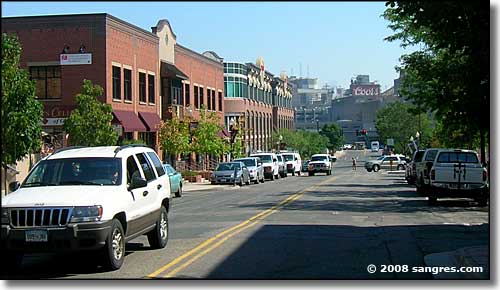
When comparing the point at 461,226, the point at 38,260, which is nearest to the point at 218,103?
the point at 461,226

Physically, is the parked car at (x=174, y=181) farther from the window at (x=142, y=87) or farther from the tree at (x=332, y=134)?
the tree at (x=332, y=134)

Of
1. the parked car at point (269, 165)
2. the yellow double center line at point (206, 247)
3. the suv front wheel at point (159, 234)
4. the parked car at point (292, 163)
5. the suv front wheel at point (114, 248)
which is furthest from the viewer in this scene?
the parked car at point (292, 163)

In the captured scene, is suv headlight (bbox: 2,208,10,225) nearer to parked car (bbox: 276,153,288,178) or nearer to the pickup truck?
the pickup truck

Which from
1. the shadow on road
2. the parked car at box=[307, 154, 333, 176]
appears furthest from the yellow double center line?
the parked car at box=[307, 154, 333, 176]

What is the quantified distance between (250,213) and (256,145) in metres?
69.5

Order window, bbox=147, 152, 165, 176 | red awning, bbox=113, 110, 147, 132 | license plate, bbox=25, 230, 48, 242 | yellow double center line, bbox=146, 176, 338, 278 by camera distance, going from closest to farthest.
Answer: license plate, bbox=25, 230, 48, 242
yellow double center line, bbox=146, 176, 338, 278
window, bbox=147, 152, 165, 176
red awning, bbox=113, 110, 147, 132

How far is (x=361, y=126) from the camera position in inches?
6088

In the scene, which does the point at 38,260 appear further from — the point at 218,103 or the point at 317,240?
the point at 218,103

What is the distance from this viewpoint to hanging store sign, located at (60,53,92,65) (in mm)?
43594

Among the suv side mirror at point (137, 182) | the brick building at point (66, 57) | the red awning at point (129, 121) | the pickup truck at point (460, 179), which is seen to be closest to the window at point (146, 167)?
the suv side mirror at point (137, 182)

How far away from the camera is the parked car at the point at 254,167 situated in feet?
163

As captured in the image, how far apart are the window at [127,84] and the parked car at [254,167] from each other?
780 centimetres

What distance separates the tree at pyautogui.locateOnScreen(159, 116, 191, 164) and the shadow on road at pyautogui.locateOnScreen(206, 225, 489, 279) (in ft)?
109

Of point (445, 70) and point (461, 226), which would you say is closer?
point (445, 70)
